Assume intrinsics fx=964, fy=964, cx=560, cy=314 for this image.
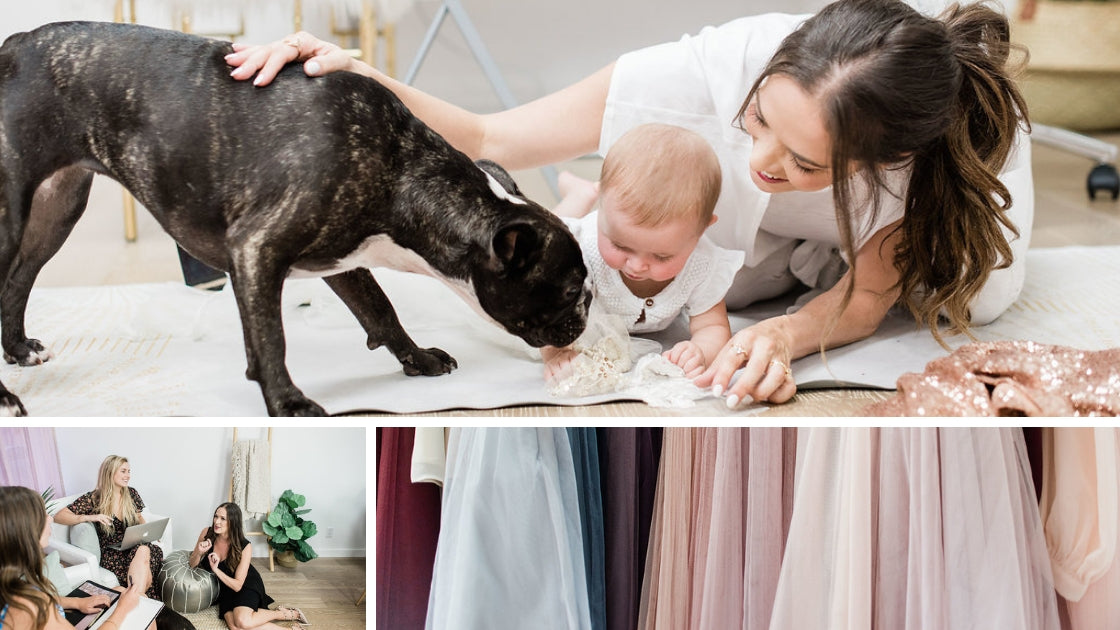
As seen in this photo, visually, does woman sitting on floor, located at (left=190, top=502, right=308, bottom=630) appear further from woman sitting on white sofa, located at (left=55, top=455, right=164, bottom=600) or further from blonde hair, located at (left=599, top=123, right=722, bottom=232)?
blonde hair, located at (left=599, top=123, right=722, bottom=232)

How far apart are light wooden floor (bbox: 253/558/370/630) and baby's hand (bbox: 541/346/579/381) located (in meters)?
0.43

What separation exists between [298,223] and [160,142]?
202 millimetres

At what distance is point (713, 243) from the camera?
1404mm

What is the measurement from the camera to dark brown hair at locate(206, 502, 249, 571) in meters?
1.05

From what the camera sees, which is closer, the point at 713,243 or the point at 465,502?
the point at 465,502

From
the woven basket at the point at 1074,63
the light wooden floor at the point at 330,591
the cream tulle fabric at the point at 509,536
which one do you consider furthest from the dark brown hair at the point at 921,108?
the woven basket at the point at 1074,63

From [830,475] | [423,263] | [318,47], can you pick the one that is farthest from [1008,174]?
[318,47]

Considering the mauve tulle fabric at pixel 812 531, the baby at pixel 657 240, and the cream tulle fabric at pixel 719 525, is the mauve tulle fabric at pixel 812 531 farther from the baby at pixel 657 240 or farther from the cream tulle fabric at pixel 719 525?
the baby at pixel 657 240

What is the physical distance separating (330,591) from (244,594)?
0.09m

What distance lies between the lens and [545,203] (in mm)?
1510

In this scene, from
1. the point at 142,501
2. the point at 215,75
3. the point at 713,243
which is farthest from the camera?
the point at 713,243

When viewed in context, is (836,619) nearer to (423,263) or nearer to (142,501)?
(423,263)

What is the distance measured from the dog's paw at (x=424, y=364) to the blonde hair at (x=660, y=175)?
1.13 feet

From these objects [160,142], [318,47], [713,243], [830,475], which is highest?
[318,47]
